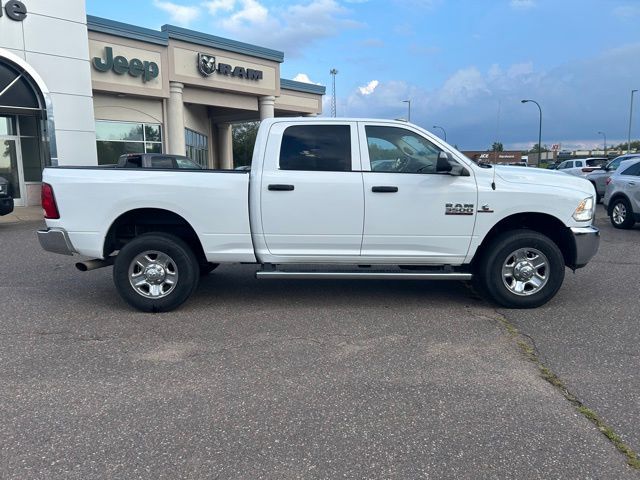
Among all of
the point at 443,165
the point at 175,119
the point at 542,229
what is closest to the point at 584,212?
the point at 542,229

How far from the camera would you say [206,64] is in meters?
23.3

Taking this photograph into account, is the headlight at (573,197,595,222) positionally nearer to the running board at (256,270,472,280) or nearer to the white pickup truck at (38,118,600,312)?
the white pickup truck at (38,118,600,312)

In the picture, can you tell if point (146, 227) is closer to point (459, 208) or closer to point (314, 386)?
point (314, 386)

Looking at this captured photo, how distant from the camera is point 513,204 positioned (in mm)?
5605

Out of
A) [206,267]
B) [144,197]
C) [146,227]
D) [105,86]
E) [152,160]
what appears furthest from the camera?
[105,86]

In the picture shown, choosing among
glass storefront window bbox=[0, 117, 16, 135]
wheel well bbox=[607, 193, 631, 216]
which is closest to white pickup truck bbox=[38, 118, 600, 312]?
wheel well bbox=[607, 193, 631, 216]

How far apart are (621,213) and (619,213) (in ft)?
0.21

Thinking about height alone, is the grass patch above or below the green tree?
below

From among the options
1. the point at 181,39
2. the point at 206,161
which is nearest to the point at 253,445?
the point at 181,39

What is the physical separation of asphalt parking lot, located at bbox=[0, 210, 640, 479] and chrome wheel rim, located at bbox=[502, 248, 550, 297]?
294mm

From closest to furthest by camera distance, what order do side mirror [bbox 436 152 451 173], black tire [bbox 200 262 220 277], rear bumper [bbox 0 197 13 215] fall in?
1. side mirror [bbox 436 152 451 173]
2. black tire [bbox 200 262 220 277]
3. rear bumper [bbox 0 197 13 215]

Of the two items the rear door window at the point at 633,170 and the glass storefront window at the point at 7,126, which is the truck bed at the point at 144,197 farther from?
the glass storefront window at the point at 7,126

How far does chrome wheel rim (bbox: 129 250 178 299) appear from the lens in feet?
18.5

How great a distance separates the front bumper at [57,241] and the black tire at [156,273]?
55cm
